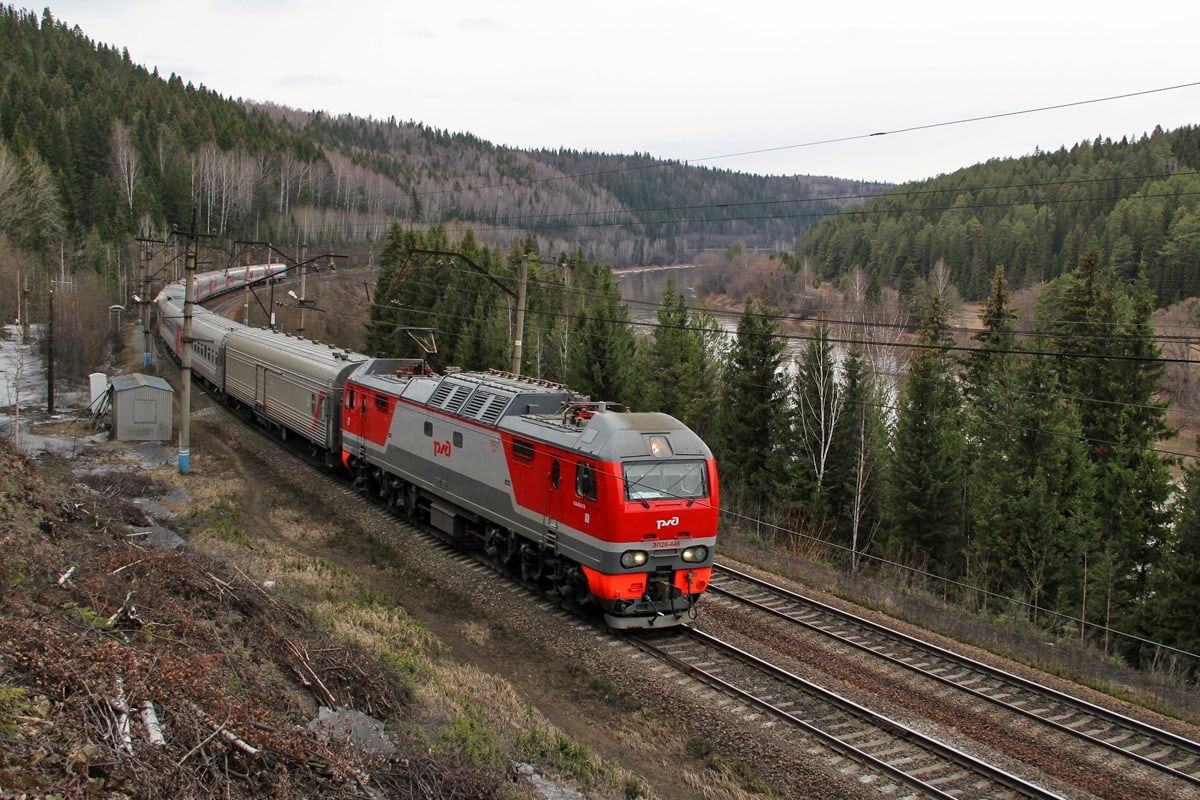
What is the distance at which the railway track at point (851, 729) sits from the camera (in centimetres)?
995

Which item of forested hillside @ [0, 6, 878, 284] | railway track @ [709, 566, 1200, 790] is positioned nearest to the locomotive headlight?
railway track @ [709, 566, 1200, 790]

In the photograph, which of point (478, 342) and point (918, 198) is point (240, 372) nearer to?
point (478, 342)

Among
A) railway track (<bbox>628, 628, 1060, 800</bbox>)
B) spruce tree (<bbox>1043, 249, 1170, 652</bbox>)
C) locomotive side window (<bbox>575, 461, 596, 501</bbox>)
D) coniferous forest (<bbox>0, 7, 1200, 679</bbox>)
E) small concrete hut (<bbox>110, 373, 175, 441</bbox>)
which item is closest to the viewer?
railway track (<bbox>628, 628, 1060, 800</bbox>)

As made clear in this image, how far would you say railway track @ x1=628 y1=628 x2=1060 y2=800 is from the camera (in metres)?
9.95

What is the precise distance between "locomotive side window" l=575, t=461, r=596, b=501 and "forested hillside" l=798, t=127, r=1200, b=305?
52.3m

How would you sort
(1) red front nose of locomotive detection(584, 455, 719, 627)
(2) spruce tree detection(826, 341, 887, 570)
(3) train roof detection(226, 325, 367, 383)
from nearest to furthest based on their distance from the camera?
(1) red front nose of locomotive detection(584, 455, 719, 627) < (3) train roof detection(226, 325, 367, 383) < (2) spruce tree detection(826, 341, 887, 570)

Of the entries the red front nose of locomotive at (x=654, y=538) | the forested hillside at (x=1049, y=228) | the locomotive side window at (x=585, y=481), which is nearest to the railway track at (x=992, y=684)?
the red front nose of locomotive at (x=654, y=538)

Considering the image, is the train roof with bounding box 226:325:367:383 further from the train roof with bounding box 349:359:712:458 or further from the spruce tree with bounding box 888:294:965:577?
the spruce tree with bounding box 888:294:965:577

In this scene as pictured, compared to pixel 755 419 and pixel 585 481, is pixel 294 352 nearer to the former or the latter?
pixel 755 419

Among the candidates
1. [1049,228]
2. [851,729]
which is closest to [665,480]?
[851,729]

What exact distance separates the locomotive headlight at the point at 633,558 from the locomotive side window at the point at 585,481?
1.05 metres

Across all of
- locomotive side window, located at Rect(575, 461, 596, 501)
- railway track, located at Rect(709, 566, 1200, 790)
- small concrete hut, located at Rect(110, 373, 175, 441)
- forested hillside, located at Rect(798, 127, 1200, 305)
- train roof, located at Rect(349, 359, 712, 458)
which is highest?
forested hillside, located at Rect(798, 127, 1200, 305)

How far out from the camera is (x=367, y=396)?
72.7 ft

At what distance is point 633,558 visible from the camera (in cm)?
1348
